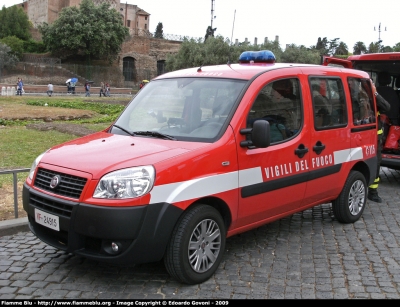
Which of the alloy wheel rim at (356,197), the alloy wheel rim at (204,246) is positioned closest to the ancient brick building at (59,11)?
the alloy wheel rim at (356,197)

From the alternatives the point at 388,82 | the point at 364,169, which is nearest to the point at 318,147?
the point at 364,169

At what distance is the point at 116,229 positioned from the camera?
4.05 meters

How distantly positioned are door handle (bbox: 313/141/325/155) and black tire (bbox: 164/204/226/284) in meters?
1.72

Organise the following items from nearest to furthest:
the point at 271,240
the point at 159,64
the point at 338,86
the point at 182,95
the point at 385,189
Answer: the point at 182,95 < the point at 271,240 < the point at 338,86 < the point at 385,189 < the point at 159,64

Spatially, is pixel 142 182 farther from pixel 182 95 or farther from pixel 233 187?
pixel 182 95

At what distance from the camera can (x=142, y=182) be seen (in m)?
4.14

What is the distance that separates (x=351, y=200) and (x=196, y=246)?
3.03 m

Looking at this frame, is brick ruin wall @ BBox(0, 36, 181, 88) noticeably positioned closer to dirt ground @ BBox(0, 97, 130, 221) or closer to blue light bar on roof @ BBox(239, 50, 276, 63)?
dirt ground @ BBox(0, 97, 130, 221)

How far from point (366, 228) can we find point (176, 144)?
328cm

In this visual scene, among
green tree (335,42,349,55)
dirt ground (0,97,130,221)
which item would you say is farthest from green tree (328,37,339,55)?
dirt ground (0,97,130,221)

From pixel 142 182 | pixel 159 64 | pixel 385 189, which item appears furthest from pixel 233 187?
pixel 159 64

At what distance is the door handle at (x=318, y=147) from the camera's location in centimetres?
579

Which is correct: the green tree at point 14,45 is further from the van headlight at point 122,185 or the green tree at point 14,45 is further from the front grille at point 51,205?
the van headlight at point 122,185

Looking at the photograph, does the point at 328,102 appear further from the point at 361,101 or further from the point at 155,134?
the point at 155,134
